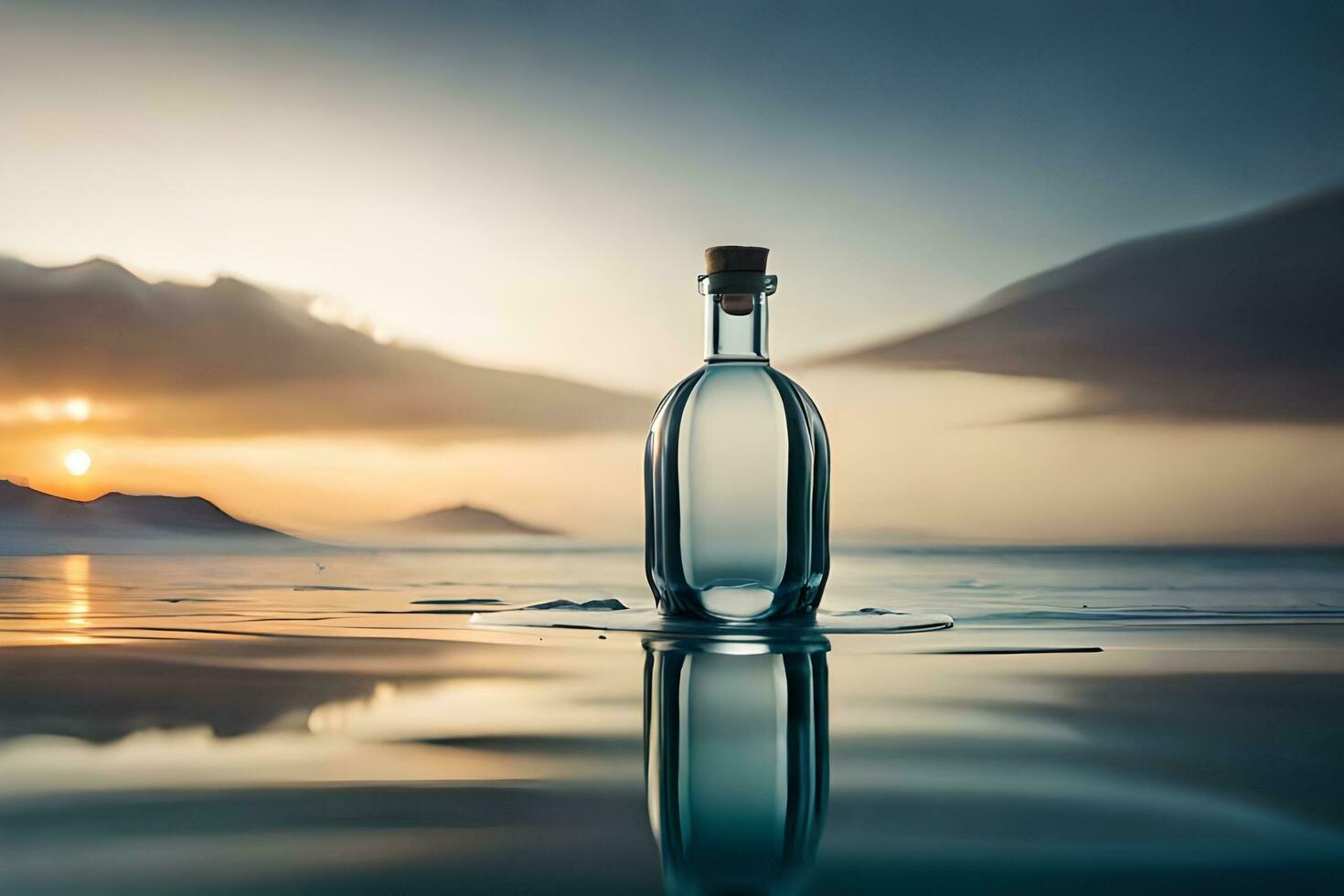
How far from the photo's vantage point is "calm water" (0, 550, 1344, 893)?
267 mm

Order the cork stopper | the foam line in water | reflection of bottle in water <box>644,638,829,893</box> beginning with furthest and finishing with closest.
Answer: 1. the cork stopper
2. the foam line in water
3. reflection of bottle in water <box>644,638,829,893</box>

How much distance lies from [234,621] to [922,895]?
747mm

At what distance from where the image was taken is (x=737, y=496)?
810mm

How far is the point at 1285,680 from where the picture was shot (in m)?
0.61

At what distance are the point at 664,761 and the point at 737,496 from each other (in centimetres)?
44

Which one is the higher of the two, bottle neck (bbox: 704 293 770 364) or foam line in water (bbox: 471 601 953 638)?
bottle neck (bbox: 704 293 770 364)

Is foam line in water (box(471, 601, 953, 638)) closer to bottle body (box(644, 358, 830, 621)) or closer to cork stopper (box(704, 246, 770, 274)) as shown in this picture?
bottle body (box(644, 358, 830, 621))

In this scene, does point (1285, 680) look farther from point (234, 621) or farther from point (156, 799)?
point (234, 621)

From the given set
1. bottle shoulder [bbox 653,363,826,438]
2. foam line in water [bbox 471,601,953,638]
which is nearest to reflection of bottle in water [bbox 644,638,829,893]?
foam line in water [bbox 471,601,953,638]

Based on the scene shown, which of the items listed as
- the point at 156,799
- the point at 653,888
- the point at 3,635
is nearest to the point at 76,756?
the point at 156,799

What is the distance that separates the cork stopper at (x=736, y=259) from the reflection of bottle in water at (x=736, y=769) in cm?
31

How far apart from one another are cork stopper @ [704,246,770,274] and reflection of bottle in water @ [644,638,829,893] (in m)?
0.31

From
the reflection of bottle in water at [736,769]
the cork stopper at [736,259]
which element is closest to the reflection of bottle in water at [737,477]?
the cork stopper at [736,259]

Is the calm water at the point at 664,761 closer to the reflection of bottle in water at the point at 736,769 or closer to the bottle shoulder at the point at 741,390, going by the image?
the reflection of bottle in water at the point at 736,769
